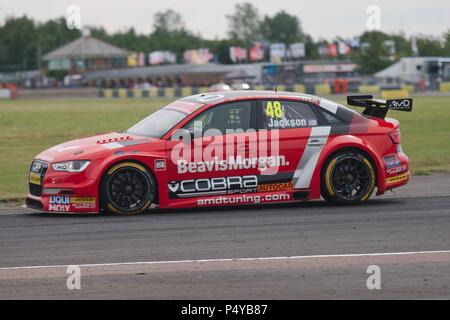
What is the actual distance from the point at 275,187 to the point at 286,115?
91 centimetres

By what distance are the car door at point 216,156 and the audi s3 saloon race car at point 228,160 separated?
0.01 meters

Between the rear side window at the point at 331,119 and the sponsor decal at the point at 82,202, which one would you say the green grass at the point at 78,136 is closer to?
the sponsor decal at the point at 82,202

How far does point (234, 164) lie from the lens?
37.6 feet

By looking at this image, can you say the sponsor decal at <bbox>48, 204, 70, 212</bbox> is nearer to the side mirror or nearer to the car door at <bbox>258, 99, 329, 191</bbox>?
the side mirror

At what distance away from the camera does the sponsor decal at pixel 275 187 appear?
37.9 feet

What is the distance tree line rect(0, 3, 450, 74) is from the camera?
111812 millimetres

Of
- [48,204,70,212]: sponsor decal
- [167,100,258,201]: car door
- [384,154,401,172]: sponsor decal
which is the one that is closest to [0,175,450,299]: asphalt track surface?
[48,204,70,212]: sponsor decal

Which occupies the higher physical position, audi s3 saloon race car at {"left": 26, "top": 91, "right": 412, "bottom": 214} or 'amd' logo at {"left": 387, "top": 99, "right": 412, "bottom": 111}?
'amd' logo at {"left": 387, "top": 99, "right": 412, "bottom": 111}

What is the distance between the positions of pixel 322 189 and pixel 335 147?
0.53 meters

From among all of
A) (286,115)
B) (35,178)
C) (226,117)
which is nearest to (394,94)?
(286,115)

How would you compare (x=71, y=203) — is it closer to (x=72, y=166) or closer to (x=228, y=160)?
(x=72, y=166)

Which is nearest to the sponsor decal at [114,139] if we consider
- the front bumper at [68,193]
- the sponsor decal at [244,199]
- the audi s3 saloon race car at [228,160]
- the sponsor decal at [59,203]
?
the audi s3 saloon race car at [228,160]

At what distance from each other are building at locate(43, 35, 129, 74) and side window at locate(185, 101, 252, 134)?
13304 centimetres
